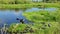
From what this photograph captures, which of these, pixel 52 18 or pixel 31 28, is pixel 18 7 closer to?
Result: pixel 52 18

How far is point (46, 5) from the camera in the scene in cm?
1259

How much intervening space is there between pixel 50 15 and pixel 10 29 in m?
2.65

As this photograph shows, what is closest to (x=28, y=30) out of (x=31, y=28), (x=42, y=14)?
(x=31, y=28)

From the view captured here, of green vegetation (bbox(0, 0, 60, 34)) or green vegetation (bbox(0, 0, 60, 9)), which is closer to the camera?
green vegetation (bbox(0, 0, 60, 34))

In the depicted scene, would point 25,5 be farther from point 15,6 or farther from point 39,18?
point 39,18

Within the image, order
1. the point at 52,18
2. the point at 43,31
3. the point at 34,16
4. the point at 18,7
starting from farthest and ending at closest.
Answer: the point at 18,7
the point at 34,16
the point at 52,18
the point at 43,31

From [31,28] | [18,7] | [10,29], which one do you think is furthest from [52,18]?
[18,7]

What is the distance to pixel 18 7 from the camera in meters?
12.2

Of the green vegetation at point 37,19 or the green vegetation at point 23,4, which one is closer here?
the green vegetation at point 37,19

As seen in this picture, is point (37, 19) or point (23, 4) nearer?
point (37, 19)

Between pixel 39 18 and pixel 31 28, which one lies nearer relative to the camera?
pixel 31 28

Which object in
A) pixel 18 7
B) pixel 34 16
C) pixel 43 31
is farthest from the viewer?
pixel 18 7

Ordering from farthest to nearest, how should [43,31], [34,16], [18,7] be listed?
[18,7] < [34,16] < [43,31]

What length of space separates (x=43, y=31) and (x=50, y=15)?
2359 millimetres
